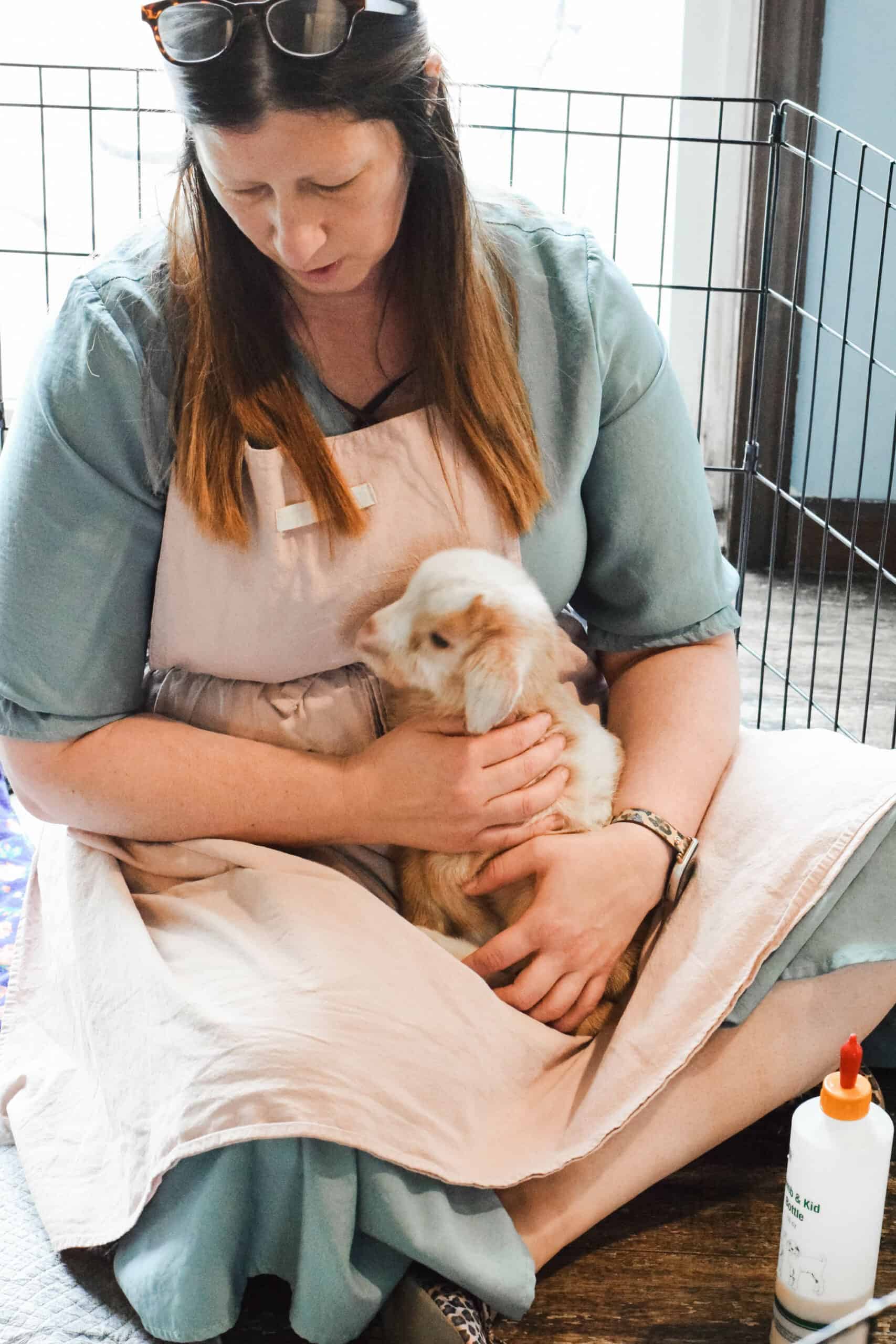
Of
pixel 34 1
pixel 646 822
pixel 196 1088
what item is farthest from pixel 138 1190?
pixel 34 1

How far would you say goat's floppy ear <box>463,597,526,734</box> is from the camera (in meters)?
1.25

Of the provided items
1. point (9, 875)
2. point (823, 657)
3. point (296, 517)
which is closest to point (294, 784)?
point (296, 517)

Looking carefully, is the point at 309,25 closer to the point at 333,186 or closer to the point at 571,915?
the point at 333,186

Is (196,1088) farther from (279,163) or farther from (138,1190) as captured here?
(279,163)

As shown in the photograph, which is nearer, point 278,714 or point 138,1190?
point 138,1190

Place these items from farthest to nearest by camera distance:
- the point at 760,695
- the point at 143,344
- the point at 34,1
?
the point at 34,1 → the point at 760,695 → the point at 143,344

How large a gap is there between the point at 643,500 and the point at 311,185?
0.48 metres

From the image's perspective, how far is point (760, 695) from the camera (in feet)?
7.79

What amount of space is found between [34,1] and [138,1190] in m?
2.65

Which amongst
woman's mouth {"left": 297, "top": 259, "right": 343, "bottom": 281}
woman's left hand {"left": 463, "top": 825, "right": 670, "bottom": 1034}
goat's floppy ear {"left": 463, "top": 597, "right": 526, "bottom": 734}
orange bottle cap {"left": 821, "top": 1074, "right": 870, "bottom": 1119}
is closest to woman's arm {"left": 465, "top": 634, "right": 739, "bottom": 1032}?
woman's left hand {"left": 463, "top": 825, "right": 670, "bottom": 1034}

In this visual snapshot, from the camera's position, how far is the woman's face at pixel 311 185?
111cm

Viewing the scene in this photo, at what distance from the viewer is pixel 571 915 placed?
1.28 m

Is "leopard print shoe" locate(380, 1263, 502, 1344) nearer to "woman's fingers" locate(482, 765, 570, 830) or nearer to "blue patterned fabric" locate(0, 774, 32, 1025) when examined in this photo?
"woman's fingers" locate(482, 765, 570, 830)

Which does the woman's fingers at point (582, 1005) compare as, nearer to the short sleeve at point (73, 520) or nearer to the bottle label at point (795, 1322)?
the bottle label at point (795, 1322)
